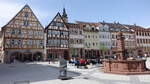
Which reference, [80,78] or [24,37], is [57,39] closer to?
[24,37]

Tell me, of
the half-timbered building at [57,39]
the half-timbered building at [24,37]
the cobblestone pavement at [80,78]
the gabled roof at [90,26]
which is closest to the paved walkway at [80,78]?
the cobblestone pavement at [80,78]

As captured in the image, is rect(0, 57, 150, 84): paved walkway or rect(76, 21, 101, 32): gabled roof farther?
rect(76, 21, 101, 32): gabled roof

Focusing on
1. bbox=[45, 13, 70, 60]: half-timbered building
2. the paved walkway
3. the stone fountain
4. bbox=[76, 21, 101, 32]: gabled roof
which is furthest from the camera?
bbox=[76, 21, 101, 32]: gabled roof

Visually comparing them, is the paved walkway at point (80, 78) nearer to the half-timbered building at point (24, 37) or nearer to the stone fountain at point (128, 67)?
the stone fountain at point (128, 67)

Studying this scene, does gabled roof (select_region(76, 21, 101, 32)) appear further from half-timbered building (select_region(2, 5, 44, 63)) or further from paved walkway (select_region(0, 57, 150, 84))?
paved walkway (select_region(0, 57, 150, 84))

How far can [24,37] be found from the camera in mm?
39688

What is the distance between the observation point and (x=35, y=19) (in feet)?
135

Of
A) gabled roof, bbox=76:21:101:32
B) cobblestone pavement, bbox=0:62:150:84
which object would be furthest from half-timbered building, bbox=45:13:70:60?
cobblestone pavement, bbox=0:62:150:84

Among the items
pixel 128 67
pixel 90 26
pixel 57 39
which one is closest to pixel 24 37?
pixel 57 39

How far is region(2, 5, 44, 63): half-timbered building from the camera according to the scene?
37.7 metres

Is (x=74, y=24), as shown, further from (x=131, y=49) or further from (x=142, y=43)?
(x=142, y=43)

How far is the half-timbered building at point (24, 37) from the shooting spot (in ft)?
124

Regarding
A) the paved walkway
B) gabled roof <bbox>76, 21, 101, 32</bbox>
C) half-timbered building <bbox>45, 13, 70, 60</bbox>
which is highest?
gabled roof <bbox>76, 21, 101, 32</bbox>

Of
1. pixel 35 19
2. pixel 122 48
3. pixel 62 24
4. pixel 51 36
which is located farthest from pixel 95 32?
pixel 122 48
